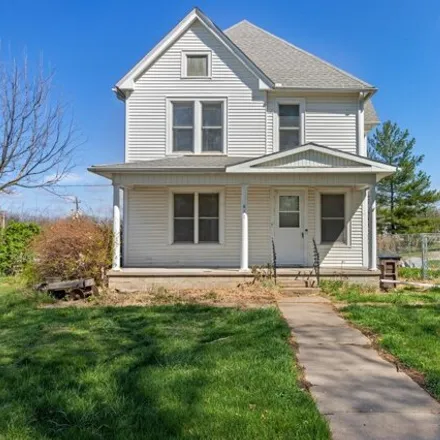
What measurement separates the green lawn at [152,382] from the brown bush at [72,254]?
142 inches

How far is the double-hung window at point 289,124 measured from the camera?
13109mm

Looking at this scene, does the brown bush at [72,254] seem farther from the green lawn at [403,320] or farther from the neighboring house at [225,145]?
the green lawn at [403,320]

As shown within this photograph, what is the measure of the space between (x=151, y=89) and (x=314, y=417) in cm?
1123

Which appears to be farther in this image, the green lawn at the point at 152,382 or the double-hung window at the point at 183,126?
the double-hung window at the point at 183,126

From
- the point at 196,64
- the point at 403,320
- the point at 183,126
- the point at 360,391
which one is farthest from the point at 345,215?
the point at 360,391

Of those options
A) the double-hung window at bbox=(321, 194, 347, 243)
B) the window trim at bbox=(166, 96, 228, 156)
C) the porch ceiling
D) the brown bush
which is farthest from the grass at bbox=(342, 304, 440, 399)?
the window trim at bbox=(166, 96, 228, 156)

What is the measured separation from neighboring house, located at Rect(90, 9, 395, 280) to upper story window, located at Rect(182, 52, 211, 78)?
0.03m

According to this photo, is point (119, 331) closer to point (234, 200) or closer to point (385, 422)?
point (385, 422)

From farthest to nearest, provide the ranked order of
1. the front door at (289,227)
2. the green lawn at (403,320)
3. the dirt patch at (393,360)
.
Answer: the front door at (289,227) → the green lawn at (403,320) → the dirt patch at (393,360)

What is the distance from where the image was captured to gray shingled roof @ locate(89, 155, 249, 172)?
11.2 meters

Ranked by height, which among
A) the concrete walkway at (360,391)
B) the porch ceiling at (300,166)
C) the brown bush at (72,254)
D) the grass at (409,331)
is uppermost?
the porch ceiling at (300,166)

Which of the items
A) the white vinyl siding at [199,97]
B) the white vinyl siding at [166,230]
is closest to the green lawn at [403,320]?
the white vinyl siding at [166,230]

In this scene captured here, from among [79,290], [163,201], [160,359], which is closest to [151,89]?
[163,201]

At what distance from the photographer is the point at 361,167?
1097 centimetres
